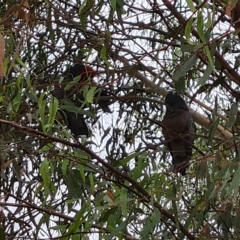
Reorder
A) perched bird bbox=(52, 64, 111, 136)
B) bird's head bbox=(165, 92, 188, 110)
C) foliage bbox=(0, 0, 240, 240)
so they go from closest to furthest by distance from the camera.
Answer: foliage bbox=(0, 0, 240, 240) → perched bird bbox=(52, 64, 111, 136) → bird's head bbox=(165, 92, 188, 110)

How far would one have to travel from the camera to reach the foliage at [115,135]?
1165mm

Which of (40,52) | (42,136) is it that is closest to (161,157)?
(40,52)

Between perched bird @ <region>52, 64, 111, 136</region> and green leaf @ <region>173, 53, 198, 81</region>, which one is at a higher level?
perched bird @ <region>52, 64, 111, 136</region>

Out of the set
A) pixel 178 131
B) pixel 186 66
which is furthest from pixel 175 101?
pixel 186 66

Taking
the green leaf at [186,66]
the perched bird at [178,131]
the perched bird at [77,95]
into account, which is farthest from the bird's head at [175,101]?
the green leaf at [186,66]

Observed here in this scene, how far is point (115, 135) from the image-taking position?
212cm

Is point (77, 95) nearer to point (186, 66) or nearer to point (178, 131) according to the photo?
point (178, 131)

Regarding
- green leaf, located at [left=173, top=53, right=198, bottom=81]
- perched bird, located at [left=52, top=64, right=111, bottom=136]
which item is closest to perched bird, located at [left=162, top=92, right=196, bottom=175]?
perched bird, located at [left=52, top=64, right=111, bottom=136]

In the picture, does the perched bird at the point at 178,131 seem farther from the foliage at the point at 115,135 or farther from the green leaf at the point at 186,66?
the green leaf at the point at 186,66

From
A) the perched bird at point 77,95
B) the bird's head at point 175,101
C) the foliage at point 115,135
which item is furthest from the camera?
the bird's head at point 175,101

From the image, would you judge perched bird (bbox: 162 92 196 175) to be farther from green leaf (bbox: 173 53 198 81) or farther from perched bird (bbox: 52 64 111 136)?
green leaf (bbox: 173 53 198 81)

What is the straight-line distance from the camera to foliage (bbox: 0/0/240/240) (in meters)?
1.17

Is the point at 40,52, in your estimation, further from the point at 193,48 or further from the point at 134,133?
the point at 193,48

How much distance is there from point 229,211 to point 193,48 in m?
0.42
